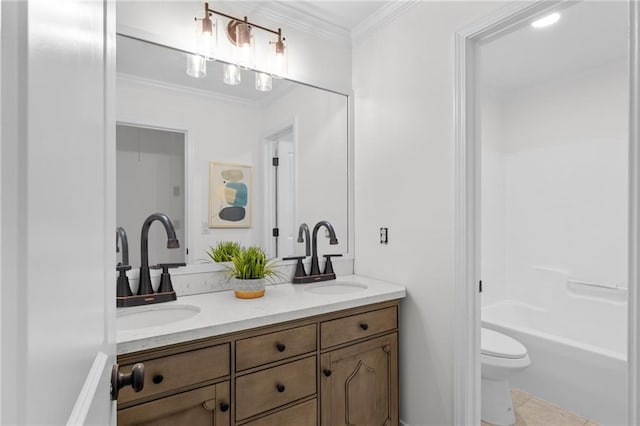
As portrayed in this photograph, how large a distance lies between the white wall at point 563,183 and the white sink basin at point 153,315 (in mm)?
2676

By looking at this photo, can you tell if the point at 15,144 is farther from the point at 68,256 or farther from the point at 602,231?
the point at 602,231

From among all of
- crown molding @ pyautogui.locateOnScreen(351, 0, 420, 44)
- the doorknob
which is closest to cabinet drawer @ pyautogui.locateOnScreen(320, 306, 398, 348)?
the doorknob

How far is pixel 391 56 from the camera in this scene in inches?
76.8

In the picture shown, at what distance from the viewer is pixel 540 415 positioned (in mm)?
2123

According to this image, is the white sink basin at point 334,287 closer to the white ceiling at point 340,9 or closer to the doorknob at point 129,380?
the doorknob at point 129,380

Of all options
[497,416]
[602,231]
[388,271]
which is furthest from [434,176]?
[602,231]

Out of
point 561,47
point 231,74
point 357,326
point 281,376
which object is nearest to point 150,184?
point 231,74

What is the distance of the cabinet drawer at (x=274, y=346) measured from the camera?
1301 millimetres

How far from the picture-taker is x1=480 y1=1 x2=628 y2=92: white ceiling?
1943 millimetres

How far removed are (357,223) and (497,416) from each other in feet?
4.73

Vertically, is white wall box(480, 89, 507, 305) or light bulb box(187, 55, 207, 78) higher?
light bulb box(187, 55, 207, 78)

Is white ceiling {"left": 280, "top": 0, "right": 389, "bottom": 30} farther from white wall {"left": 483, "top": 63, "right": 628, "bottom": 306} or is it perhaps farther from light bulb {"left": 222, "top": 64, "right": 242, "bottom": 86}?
white wall {"left": 483, "top": 63, "right": 628, "bottom": 306}

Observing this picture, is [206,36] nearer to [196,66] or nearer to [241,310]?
[196,66]

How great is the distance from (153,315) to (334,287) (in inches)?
39.0
